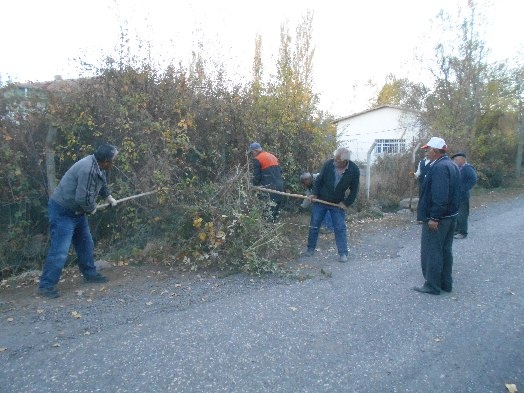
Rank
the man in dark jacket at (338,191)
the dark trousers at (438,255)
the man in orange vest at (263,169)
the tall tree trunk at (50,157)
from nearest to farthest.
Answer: the dark trousers at (438,255)
the man in dark jacket at (338,191)
the tall tree trunk at (50,157)
the man in orange vest at (263,169)

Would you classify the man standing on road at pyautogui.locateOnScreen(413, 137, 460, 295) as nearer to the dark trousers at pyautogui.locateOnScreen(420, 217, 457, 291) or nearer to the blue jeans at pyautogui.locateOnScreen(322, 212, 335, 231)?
the dark trousers at pyautogui.locateOnScreen(420, 217, 457, 291)

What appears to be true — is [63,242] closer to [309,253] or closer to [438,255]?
[309,253]

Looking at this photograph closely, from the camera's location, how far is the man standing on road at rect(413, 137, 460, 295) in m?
5.25

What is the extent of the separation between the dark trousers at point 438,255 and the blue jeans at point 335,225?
161 centimetres

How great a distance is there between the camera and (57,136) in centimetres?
752

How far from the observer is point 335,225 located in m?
7.03

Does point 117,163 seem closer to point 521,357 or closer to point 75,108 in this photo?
point 75,108

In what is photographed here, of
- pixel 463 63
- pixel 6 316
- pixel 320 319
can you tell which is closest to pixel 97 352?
pixel 6 316

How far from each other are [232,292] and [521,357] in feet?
10.2

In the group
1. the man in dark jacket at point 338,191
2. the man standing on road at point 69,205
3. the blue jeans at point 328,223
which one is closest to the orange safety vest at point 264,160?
the man in dark jacket at point 338,191

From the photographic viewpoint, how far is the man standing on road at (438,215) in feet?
17.2

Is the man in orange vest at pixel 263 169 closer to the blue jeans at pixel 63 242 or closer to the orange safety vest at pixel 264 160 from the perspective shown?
the orange safety vest at pixel 264 160

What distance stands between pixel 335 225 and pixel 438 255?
194 cm

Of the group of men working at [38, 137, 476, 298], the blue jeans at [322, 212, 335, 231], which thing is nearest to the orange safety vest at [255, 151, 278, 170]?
the blue jeans at [322, 212, 335, 231]
